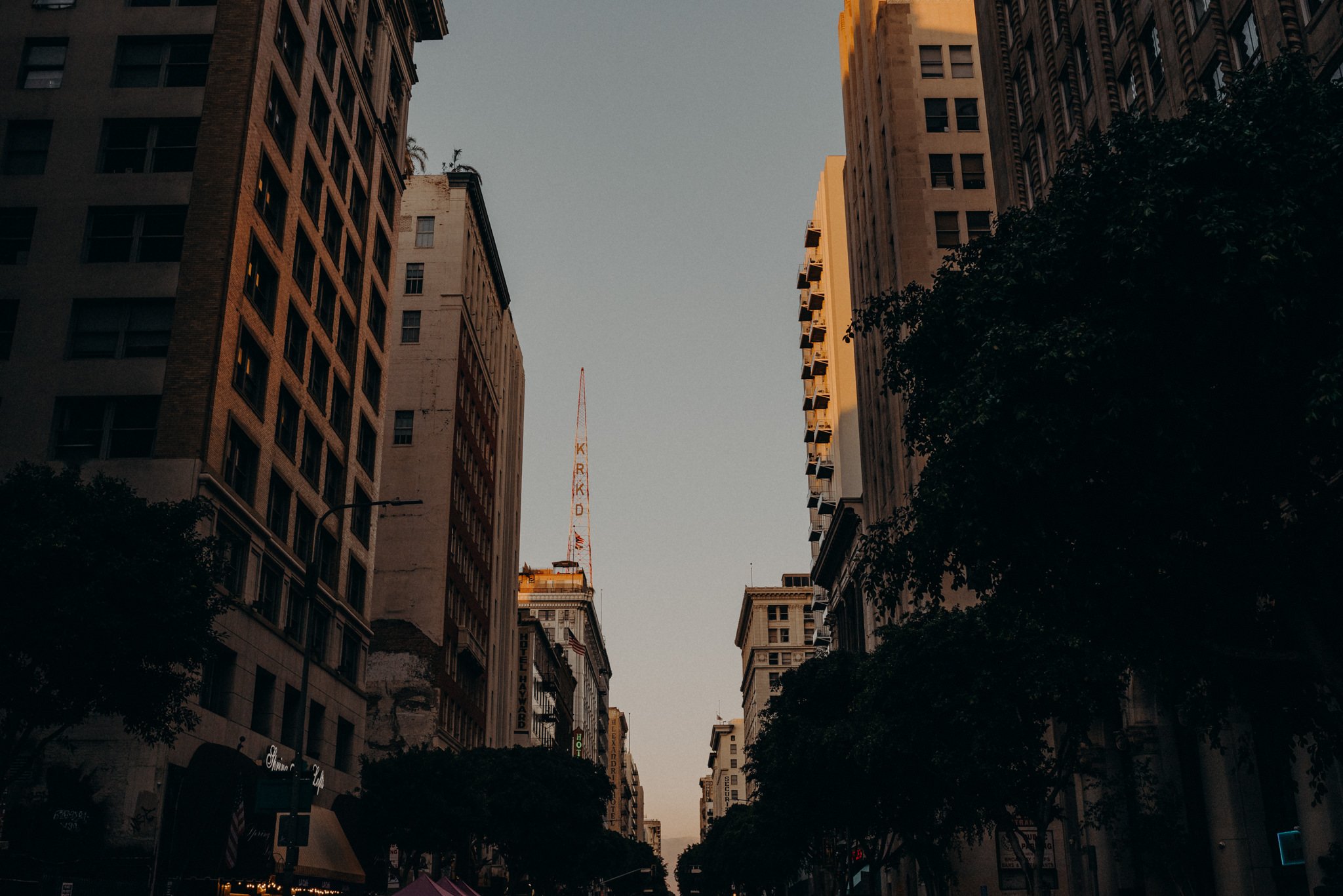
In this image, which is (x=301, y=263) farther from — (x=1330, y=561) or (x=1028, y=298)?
(x=1330, y=561)

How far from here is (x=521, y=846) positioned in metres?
65.5

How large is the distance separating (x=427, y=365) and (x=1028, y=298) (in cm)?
6500

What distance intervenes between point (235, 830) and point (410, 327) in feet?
161

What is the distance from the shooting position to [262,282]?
43188mm

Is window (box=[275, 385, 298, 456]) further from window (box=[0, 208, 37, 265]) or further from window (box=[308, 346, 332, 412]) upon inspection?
window (box=[0, 208, 37, 265])

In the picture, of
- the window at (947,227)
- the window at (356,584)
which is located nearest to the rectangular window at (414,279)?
the window at (356,584)

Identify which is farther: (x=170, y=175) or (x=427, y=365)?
(x=427, y=365)

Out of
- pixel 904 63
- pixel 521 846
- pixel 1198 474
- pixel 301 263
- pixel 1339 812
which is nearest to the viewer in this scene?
pixel 1198 474

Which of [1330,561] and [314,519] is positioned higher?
[314,519]

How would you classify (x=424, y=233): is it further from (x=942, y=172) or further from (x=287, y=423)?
(x=287, y=423)

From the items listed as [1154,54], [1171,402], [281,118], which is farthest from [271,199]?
[1171,402]

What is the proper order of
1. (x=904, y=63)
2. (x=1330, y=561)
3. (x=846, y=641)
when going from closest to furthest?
1. (x=1330, y=561)
2. (x=904, y=63)
3. (x=846, y=641)

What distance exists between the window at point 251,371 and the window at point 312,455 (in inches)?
206

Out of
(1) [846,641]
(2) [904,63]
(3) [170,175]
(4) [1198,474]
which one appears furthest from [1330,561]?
(1) [846,641]
